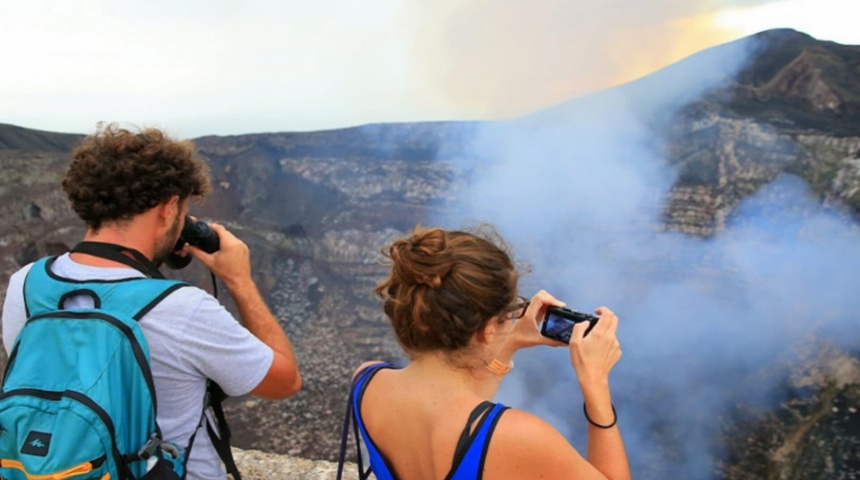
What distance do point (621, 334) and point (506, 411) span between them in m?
6.58

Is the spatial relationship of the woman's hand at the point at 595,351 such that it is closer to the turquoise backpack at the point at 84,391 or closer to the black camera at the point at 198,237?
the turquoise backpack at the point at 84,391

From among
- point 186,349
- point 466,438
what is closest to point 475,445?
point 466,438

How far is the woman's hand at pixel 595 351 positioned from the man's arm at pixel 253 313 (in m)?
0.74

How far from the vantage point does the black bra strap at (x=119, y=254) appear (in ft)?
4.50

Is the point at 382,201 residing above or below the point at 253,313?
below

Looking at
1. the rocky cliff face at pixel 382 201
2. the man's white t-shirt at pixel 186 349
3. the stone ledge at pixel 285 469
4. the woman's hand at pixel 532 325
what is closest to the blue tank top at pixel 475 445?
the woman's hand at pixel 532 325

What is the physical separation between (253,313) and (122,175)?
20.0 inches

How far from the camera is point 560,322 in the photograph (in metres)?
1.46

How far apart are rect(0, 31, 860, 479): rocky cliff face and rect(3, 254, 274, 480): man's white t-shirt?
451 centimetres

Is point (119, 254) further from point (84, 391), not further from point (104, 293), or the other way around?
point (84, 391)

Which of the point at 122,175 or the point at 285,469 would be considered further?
the point at 285,469

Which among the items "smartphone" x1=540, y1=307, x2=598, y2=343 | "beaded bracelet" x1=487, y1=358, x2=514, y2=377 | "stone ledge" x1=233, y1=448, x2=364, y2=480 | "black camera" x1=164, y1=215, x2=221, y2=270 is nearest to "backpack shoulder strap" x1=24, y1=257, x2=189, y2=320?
"black camera" x1=164, y1=215, x2=221, y2=270

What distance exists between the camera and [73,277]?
1307 mm

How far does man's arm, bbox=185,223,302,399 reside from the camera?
4.94 feet
